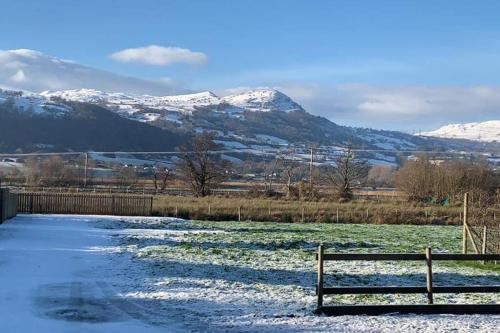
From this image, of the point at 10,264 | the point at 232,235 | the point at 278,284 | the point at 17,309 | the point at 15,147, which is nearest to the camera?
the point at 17,309

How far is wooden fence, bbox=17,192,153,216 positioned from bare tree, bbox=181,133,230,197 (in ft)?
93.5

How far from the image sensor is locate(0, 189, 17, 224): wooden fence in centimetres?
3481

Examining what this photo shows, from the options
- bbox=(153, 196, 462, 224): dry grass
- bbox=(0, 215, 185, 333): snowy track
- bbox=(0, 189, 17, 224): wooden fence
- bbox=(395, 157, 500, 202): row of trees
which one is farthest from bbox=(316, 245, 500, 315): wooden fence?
bbox=(395, 157, 500, 202): row of trees

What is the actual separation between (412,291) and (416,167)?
247 feet

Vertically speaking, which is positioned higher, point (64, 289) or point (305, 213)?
point (64, 289)

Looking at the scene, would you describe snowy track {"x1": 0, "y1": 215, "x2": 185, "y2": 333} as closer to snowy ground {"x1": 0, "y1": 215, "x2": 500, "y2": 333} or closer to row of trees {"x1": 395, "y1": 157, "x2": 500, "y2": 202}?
snowy ground {"x1": 0, "y1": 215, "x2": 500, "y2": 333}

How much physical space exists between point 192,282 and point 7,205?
23.8m

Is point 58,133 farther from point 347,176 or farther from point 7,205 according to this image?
point 7,205

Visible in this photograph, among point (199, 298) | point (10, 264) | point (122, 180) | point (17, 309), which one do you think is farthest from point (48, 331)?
point (122, 180)

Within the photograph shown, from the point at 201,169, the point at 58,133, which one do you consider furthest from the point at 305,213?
the point at 58,133

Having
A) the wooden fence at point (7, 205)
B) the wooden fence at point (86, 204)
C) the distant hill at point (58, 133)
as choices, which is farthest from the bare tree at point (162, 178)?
the distant hill at point (58, 133)

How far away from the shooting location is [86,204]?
4994cm

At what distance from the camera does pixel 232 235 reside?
1283 inches

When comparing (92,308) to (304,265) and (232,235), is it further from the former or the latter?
(232,235)
